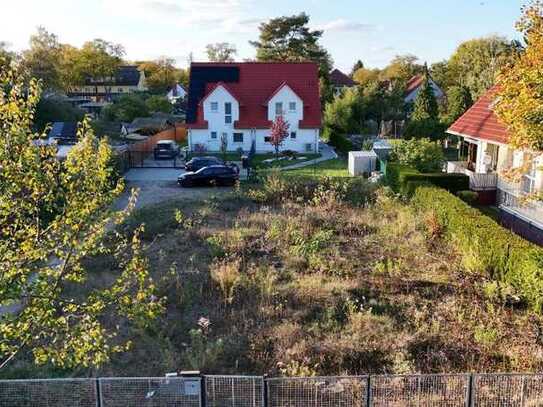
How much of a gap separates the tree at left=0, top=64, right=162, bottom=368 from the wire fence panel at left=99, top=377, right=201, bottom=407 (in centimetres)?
138

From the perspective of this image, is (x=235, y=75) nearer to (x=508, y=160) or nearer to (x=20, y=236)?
(x=508, y=160)

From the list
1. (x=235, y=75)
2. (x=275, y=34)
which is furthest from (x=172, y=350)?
(x=275, y=34)

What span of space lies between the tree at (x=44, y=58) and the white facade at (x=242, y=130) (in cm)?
3254

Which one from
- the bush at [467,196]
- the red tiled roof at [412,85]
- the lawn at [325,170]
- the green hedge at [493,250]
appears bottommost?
the green hedge at [493,250]

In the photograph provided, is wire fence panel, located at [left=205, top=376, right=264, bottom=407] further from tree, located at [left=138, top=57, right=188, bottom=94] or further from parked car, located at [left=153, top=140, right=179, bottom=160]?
tree, located at [left=138, top=57, right=188, bottom=94]

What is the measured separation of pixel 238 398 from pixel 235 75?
1463 inches

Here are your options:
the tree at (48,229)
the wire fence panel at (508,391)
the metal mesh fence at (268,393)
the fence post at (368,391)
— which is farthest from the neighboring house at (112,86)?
the wire fence panel at (508,391)

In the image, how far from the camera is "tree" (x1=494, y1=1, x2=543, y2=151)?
33.8 ft

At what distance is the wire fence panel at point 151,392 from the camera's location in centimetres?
785

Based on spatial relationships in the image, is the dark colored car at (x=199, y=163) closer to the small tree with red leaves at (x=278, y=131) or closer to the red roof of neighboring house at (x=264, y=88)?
the small tree with red leaves at (x=278, y=131)

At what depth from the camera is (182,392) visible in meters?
8.00

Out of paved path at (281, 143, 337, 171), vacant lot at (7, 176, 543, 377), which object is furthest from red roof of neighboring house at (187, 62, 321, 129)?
vacant lot at (7, 176, 543, 377)

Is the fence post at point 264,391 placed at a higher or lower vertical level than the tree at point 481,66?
lower

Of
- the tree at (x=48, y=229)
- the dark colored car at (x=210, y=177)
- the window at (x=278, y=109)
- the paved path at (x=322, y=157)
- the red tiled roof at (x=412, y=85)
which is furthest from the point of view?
the red tiled roof at (x=412, y=85)
